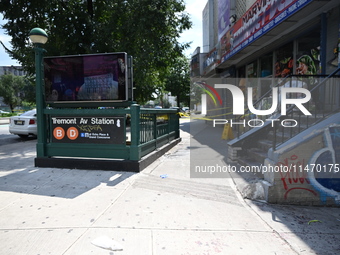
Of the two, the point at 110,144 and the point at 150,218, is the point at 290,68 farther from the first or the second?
the point at 150,218

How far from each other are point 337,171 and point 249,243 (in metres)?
2.39

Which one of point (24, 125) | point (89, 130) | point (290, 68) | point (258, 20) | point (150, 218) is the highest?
point (258, 20)

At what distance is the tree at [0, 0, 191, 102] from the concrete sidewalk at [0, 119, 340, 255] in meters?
10.3

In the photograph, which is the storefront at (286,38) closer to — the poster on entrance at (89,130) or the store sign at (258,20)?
the store sign at (258,20)

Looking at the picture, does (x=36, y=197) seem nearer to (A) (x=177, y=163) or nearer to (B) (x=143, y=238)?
(B) (x=143, y=238)

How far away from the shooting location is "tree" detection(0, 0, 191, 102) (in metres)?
14.1

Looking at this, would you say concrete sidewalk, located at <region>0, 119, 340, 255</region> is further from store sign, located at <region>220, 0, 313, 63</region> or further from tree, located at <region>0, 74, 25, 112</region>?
tree, located at <region>0, 74, 25, 112</region>

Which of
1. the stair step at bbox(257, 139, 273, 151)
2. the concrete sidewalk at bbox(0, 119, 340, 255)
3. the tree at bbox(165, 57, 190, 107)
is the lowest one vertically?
the concrete sidewalk at bbox(0, 119, 340, 255)

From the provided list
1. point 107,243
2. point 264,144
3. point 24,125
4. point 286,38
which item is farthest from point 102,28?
point 107,243

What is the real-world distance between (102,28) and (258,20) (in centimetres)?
884

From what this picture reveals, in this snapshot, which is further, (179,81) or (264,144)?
(179,81)

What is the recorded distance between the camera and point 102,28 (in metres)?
14.7

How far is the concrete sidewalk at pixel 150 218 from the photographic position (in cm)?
315

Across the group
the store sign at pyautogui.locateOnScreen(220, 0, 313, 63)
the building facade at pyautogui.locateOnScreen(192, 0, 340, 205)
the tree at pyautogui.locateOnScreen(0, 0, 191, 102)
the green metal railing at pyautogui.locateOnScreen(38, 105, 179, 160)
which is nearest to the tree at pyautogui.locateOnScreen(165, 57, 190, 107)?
the building facade at pyautogui.locateOnScreen(192, 0, 340, 205)
